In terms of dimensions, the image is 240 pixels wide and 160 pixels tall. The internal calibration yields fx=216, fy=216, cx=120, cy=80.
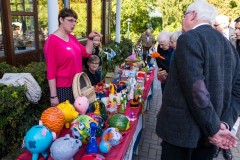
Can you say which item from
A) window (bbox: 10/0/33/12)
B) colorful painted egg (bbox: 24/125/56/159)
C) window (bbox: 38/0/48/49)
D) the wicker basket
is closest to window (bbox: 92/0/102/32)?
window (bbox: 38/0/48/49)

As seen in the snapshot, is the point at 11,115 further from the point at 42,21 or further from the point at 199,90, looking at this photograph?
the point at 42,21

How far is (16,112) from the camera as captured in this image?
8.00 feet

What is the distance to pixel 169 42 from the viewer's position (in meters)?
2.89

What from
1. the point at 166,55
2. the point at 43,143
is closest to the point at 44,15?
the point at 166,55

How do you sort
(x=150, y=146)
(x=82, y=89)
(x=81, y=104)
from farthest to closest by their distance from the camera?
(x=150, y=146)
(x=82, y=89)
(x=81, y=104)

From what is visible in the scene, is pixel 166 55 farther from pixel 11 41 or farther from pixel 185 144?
pixel 11 41

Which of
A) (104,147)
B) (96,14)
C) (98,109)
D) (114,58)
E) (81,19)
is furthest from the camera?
(96,14)

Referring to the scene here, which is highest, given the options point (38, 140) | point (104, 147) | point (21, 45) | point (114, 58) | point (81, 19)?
point (81, 19)

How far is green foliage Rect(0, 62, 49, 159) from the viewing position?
234 centimetres

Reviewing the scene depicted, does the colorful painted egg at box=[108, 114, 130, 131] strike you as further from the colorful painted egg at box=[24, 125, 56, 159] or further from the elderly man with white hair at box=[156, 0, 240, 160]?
the colorful painted egg at box=[24, 125, 56, 159]

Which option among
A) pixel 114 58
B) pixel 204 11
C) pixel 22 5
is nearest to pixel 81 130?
pixel 204 11

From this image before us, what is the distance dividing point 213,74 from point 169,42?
5.55 feet

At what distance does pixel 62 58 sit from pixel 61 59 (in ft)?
0.05

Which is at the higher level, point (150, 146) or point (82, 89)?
point (82, 89)
